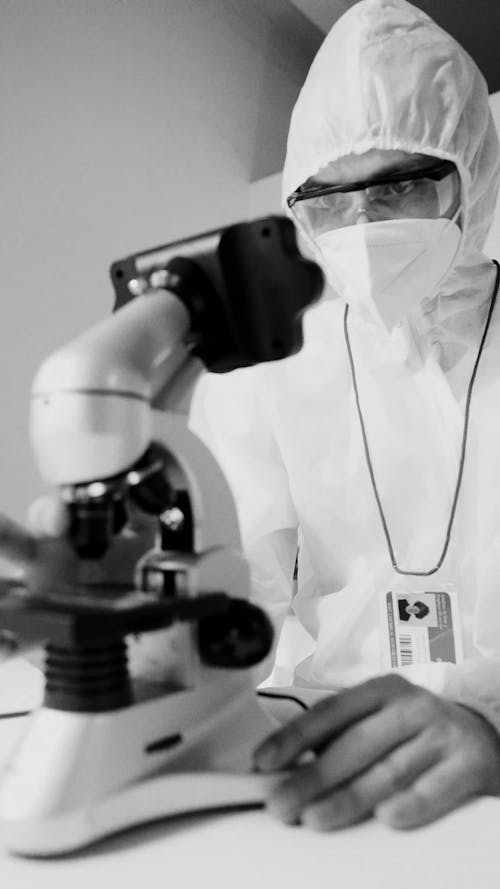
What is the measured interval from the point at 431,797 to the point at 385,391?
684 mm

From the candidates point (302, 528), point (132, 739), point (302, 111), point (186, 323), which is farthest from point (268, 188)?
point (132, 739)

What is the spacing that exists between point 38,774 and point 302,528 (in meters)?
0.71

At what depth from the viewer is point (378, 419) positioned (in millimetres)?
1068

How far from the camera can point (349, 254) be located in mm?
1051

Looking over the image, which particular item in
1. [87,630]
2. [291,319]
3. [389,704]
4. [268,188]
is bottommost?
[389,704]

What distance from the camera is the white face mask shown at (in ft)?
3.34

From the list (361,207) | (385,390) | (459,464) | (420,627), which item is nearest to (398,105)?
(361,207)

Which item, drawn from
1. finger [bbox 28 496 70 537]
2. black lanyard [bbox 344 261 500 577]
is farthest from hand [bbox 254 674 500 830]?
black lanyard [bbox 344 261 500 577]

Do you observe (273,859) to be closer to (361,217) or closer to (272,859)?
(272,859)

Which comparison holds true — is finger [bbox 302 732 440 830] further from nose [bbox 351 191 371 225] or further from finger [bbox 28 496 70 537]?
nose [bbox 351 191 371 225]

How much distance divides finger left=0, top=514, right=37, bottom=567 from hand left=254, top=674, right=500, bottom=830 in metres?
0.21

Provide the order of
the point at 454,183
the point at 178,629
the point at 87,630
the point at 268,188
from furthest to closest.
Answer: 1. the point at 268,188
2. the point at 454,183
3. the point at 178,629
4. the point at 87,630

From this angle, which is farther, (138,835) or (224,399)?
(224,399)

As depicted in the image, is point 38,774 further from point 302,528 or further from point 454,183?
point 454,183
